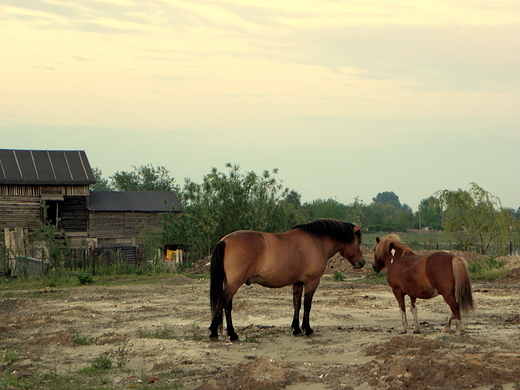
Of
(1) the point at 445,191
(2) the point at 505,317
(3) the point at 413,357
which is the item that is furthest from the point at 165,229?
(3) the point at 413,357

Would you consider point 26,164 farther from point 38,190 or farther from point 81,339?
point 81,339

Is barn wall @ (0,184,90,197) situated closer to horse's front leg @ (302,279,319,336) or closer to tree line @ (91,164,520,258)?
tree line @ (91,164,520,258)

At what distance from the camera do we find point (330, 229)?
1060 centimetres

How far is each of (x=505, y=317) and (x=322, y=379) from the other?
653cm

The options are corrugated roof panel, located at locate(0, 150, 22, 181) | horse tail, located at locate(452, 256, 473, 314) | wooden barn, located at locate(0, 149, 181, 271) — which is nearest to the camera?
horse tail, located at locate(452, 256, 473, 314)

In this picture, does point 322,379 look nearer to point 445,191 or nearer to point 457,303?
point 457,303

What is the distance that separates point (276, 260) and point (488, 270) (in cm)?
1428

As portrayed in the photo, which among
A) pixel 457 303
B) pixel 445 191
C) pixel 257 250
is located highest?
pixel 445 191

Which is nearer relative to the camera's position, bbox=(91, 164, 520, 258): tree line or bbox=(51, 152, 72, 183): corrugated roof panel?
bbox=(91, 164, 520, 258): tree line

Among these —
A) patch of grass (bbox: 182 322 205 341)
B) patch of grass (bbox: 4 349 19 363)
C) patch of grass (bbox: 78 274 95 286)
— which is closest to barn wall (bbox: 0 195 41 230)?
patch of grass (bbox: 78 274 95 286)

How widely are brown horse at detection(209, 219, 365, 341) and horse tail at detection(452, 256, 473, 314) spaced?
2.38 metres

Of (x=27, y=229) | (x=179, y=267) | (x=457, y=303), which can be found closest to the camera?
(x=457, y=303)

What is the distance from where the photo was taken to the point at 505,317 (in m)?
11.6

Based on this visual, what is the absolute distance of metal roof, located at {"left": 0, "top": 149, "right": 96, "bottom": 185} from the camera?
116 ft
